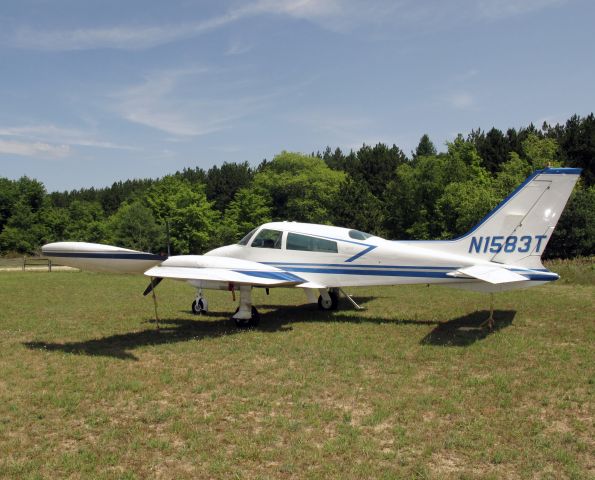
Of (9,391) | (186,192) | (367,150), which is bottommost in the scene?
(9,391)

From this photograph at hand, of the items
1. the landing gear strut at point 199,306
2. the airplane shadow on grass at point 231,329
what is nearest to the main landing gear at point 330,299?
the airplane shadow on grass at point 231,329

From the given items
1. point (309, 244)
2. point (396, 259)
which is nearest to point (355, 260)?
point (396, 259)

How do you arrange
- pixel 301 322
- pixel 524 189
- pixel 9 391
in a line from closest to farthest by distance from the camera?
pixel 9 391
pixel 524 189
pixel 301 322

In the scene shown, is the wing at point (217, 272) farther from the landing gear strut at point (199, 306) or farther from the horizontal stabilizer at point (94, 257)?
the landing gear strut at point (199, 306)

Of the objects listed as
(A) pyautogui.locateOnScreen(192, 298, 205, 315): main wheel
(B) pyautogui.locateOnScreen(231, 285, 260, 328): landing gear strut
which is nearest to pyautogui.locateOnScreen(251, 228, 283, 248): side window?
(B) pyautogui.locateOnScreen(231, 285, 260, 328): landing gear strut

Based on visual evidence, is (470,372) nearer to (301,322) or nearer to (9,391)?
(301,322)

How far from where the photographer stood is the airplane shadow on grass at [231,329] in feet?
35.9

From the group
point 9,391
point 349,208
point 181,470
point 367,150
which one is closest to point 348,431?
point 181,470

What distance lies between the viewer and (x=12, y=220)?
8450 cm

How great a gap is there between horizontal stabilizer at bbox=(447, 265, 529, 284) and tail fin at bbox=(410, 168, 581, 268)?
630 millimetres

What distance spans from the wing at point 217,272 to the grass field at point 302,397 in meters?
1.36

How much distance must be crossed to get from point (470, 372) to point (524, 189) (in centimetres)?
571

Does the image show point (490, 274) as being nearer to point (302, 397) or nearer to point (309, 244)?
point (309, 244)

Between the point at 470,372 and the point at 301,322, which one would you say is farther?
the point at 301,322
